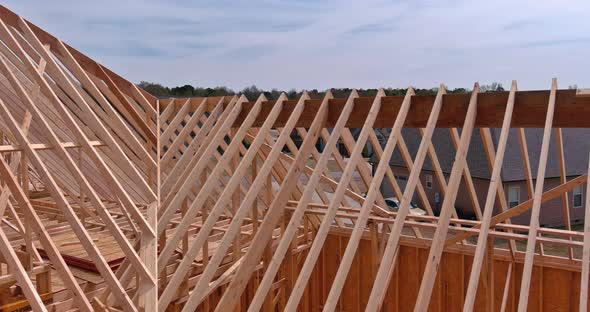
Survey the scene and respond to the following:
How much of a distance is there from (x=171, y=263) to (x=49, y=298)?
2.18 m

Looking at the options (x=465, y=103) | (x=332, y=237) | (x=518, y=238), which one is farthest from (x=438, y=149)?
(x=465, y=103)

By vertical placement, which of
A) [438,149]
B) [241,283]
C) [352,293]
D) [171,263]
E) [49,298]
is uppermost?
[438,149]

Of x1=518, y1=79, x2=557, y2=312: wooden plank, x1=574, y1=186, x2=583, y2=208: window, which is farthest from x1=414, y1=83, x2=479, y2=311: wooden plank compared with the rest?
x1=574, y1=186, x2=583, y2=208: window

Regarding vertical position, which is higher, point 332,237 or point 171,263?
Answer: point 332,237

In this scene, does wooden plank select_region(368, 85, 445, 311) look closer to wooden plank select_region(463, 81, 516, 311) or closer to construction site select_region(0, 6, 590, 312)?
construction site select_region(0, 6, 590, 312)

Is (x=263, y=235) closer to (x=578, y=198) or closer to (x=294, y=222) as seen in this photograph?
(x=294, y=222)

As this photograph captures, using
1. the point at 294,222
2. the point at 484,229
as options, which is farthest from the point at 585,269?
the point at 294,222

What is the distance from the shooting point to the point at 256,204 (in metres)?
8.02

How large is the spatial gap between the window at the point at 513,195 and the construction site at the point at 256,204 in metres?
12.0

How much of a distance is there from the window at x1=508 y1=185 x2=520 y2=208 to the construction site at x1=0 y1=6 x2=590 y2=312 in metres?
12.0

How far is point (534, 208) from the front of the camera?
416cm

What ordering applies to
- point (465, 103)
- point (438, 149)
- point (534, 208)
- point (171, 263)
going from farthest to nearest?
1. point (438, 149)
2. point (171, 263)
3. point (465, 103)
4. point (534, 208)

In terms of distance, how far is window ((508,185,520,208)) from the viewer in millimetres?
19969

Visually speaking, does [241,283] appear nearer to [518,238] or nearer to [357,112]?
[357,112]
